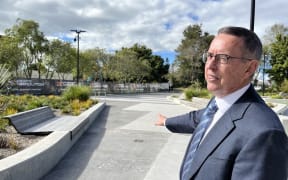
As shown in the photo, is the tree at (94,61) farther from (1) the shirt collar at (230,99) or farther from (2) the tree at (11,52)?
(1) the shirt collar at (230,99)

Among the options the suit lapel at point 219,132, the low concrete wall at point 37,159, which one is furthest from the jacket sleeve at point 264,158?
the low concrete wall at point 37,159

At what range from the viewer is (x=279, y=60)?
1528 inches

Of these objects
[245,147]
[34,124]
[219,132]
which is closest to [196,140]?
[219,132]

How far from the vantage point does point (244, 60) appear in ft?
5.20

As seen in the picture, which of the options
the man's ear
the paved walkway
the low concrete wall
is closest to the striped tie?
the man's ear

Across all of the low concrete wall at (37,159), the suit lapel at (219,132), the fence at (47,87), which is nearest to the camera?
the suit lapel at (219,132)

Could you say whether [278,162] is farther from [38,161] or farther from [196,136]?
[38,161]

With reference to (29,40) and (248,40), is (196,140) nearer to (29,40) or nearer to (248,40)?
(248,40)

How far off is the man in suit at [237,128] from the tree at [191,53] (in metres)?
39.5

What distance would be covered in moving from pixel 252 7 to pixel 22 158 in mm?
6871

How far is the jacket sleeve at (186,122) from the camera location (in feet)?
7.46

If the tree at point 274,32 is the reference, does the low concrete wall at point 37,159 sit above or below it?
below

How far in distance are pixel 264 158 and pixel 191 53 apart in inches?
1649

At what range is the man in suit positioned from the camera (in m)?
1.31
